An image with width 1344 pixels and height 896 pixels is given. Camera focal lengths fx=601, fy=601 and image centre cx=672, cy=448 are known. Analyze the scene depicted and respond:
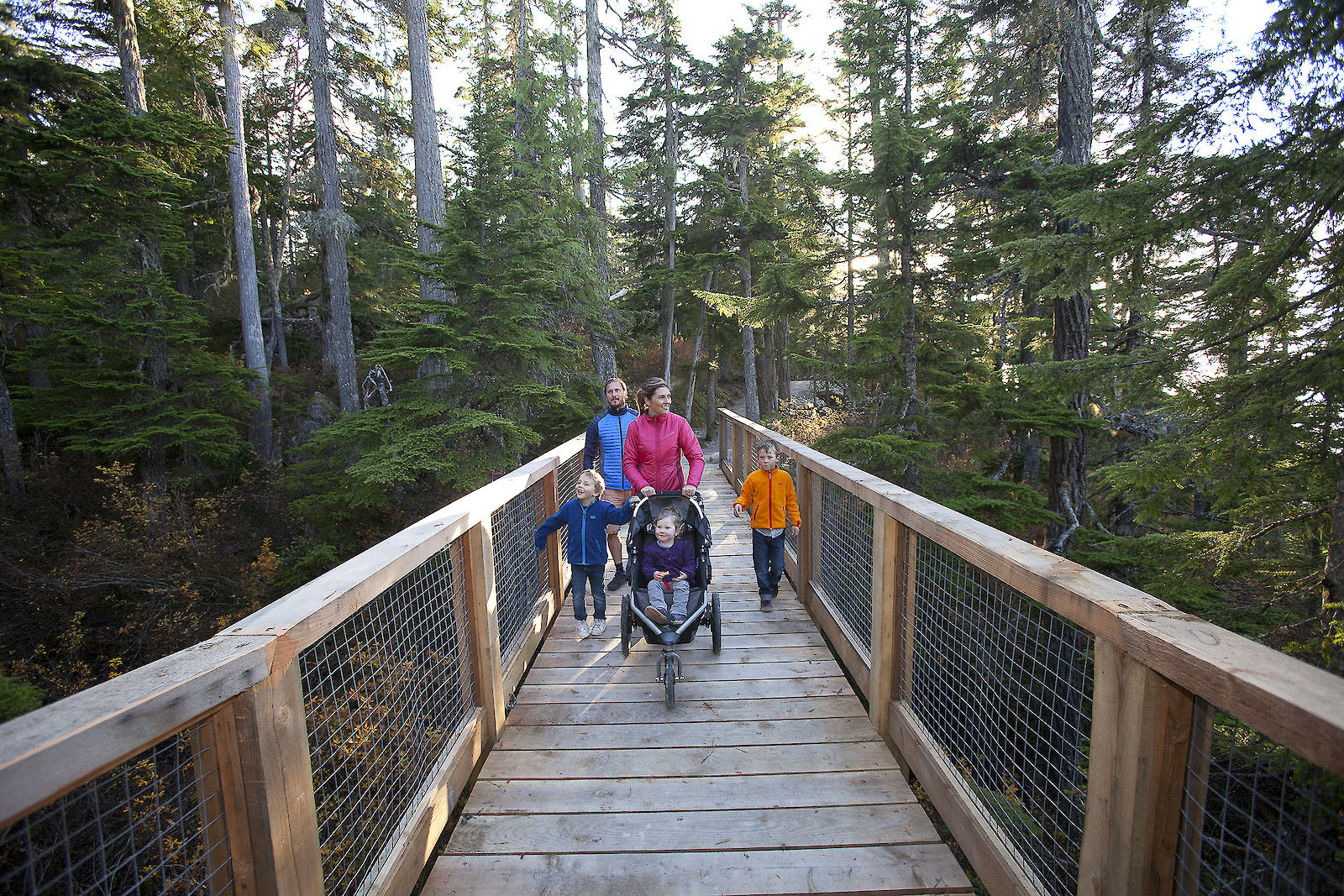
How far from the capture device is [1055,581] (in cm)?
163

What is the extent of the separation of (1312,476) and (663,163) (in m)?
17.1

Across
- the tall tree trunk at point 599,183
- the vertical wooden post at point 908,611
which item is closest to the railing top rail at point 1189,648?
the vertical wooden post at point 908,611

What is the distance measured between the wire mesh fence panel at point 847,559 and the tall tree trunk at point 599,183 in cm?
926

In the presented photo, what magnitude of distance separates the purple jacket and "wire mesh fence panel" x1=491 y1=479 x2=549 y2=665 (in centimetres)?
82

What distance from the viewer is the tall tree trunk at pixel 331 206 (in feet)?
43.3

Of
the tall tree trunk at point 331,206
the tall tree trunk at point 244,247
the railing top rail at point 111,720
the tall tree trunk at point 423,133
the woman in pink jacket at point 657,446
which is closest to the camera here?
the railing top rail at point 111,720

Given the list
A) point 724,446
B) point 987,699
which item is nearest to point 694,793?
point 987,699

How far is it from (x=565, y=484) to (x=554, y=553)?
3.62 ft

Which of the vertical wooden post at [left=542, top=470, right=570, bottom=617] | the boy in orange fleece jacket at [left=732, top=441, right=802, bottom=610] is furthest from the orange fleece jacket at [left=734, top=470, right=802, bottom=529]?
the vertical wooden post at [left=542, top=470, right=570, bottom=617]

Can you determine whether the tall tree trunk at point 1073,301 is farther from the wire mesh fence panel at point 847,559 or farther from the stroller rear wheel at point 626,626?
A: the stroller rear wheel at point 626,626

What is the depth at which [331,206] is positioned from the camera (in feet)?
47.1

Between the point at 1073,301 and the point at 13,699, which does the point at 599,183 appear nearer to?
the point at 1073,301

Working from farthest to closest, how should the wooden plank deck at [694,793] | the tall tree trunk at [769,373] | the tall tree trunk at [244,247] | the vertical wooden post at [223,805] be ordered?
the tall tree trunk at [769,373] → the tall tree trunk at [244,247] → the wooden plank deck at [694,793] → the vertical wooden post at [223,805]

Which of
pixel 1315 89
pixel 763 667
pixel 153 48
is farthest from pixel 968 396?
pixel 153 48
